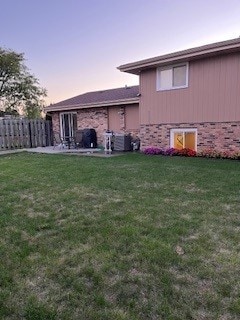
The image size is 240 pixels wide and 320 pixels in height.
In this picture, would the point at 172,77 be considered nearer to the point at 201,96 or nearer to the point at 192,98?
the point at 192,98

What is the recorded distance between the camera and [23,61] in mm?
27797

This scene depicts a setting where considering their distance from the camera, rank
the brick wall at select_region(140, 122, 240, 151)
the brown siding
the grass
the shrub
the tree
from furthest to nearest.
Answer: the tree
the shrub
the brick wall at select_region(140, 122, 240, 151)
the brown siding
the grass

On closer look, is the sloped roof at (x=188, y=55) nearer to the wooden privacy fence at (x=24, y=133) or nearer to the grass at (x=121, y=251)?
the grass at (x=121, y=251)

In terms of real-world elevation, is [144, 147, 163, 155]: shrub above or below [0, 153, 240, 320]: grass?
above

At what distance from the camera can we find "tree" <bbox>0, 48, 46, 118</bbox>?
2678 cm

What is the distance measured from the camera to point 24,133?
15.5 metres

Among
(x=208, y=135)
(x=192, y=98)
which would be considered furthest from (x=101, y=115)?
(x=208, y=135)

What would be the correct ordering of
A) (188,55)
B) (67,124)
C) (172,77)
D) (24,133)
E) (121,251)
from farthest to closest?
→ (67,124) < (24,133) < (172,77) < (188,55) < (121,251)

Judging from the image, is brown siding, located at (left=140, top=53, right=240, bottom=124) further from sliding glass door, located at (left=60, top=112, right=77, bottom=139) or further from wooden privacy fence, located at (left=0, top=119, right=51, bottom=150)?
wooden privacy fence, located at (left=0, top=119, right=51, bottom=150)

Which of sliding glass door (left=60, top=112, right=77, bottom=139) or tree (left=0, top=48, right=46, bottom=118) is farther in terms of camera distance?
tree (left=0, top=48, right=46, bottom=118)

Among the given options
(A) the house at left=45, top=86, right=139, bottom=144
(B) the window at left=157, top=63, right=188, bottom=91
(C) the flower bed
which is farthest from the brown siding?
(A) the house at left=45, top=86, right=139, bottom=144

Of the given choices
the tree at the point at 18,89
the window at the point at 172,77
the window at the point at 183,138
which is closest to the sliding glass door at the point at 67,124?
the window at the point at 172,77

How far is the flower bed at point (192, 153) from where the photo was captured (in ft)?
30.9

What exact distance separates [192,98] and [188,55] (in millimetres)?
1527
